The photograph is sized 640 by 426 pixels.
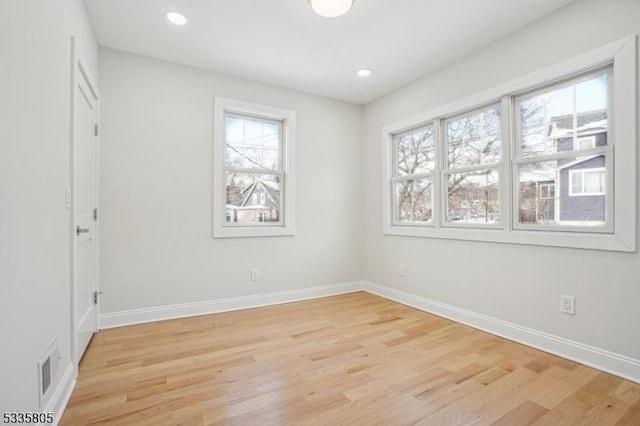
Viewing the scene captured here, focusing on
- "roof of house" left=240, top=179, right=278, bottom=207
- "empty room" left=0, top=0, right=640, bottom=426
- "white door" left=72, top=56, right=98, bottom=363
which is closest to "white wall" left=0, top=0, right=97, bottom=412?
"empty room" left=0, top=0, right=640, bottom=426

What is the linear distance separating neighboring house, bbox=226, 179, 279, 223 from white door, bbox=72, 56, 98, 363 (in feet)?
4.34

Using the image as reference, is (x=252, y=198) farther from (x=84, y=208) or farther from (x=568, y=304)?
(x=568, y=304)

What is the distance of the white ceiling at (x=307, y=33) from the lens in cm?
240

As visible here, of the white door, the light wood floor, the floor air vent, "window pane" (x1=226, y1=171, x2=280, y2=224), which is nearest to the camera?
the floor air vent

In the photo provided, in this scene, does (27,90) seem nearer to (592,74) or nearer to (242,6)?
(242,6)

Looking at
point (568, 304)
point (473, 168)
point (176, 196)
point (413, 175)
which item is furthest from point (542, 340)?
point (176, 196)

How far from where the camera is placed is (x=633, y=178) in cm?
202

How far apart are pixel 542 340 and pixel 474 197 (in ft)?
4.47

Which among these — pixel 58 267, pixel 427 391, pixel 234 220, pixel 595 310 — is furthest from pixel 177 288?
pixel 595 310

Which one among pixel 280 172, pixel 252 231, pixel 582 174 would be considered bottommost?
pixel 252 231

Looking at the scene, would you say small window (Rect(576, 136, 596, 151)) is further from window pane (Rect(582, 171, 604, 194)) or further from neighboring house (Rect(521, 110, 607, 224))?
window pane (Rect(582, 171, 604, 194))

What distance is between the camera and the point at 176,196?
10.6 ft

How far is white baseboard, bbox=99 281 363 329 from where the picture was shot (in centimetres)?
296

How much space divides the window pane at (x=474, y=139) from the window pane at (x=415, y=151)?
272 millimetres
